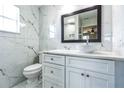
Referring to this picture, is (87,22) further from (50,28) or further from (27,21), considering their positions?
(27,21)

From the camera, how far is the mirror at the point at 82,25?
1.82 metres

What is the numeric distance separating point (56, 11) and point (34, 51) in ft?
4.21

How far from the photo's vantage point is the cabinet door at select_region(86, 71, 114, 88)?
109 cm

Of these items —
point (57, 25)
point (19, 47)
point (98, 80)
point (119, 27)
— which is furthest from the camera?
point (57, 25)

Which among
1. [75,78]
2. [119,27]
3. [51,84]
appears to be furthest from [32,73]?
[119,27]

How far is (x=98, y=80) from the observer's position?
3.86 ft

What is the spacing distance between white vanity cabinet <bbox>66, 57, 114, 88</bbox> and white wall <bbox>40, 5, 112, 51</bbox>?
2.02 feet

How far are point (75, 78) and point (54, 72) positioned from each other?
41 cm

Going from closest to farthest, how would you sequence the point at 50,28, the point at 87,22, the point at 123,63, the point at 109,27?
the point at 123,63 < the point at 109,27 < the point at 87,22 < the point at 50,28

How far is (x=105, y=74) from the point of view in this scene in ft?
3.67

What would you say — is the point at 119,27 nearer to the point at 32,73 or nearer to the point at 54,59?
the point at 54,59

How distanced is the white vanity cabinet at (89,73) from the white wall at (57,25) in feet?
2.02

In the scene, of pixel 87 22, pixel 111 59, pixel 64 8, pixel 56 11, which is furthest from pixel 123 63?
pixel 56 11

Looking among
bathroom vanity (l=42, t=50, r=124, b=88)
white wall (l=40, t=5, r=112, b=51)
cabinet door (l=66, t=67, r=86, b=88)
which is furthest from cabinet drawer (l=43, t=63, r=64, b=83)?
white wall (l=40, t=5, r=112, b=51)
